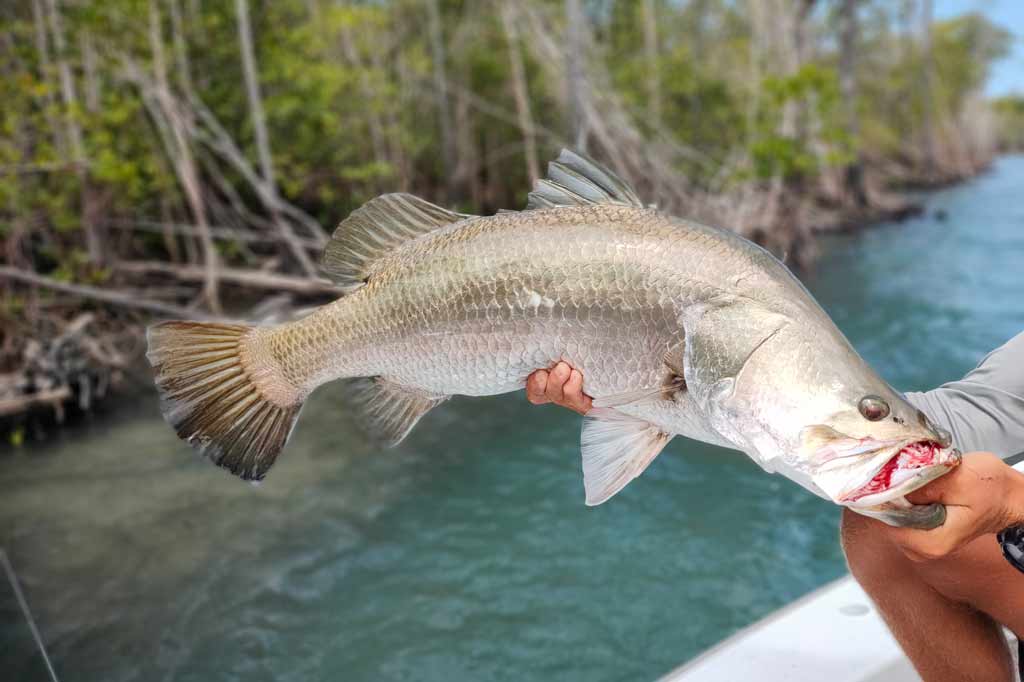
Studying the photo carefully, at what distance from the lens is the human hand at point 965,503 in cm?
133

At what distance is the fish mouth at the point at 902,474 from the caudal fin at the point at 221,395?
3.53 ft

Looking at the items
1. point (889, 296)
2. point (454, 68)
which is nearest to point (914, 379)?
point (889, 296)

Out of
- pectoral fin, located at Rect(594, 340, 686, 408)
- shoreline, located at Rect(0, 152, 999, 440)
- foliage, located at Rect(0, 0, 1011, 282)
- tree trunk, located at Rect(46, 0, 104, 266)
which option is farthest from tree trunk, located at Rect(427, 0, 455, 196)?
pectoral fin, located at Rect(594, 340, 686, 408)

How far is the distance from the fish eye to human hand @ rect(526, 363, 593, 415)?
553 mm

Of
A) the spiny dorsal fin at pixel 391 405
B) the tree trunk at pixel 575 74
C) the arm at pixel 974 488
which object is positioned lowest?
the arm at pixel 974 488

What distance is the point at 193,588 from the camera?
175 inches

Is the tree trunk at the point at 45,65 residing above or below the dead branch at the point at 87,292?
above

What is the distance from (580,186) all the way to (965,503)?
864 mm

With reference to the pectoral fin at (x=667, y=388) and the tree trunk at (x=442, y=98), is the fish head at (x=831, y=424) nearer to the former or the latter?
the pectoral fin at (x=667, y=388)

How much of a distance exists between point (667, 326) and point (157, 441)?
5.93 metres

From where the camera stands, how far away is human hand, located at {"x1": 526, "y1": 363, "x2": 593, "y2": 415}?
168cm

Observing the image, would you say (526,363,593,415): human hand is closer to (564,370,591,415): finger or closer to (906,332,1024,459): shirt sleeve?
(564,370,591,415): finger

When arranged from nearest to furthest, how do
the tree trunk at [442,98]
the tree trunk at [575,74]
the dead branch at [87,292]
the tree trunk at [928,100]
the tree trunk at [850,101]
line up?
the dead branch at [87,292], the tree trunk at [575,74], the tree trunk at [442,98], the tree trunk at [850,101], the tree trunk at [928,100]

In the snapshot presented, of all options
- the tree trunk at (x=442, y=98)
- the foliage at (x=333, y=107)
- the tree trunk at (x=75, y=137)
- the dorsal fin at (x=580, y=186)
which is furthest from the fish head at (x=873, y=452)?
the tree trunk at (x=442, y=98)
